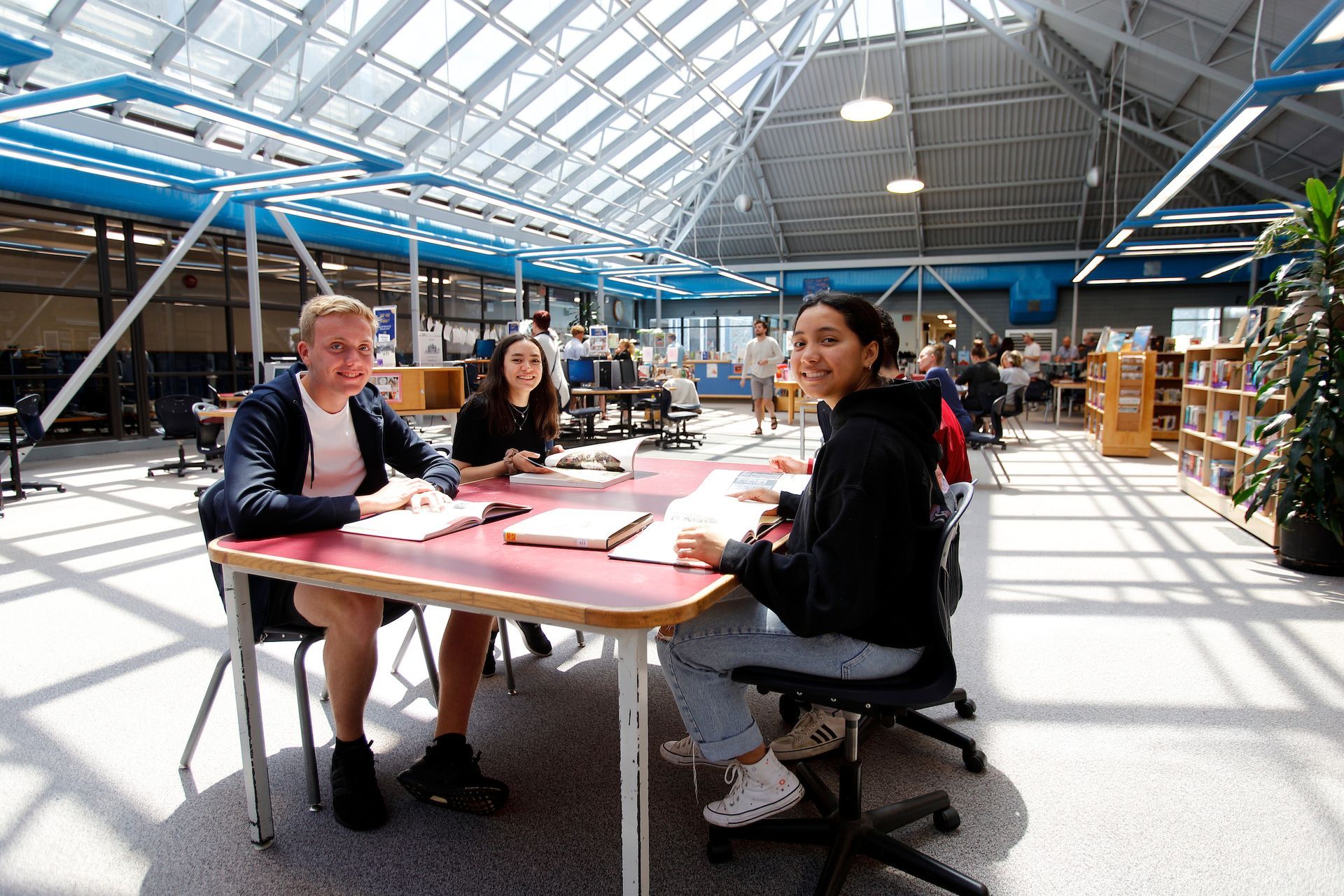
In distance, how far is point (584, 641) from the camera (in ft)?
10.1

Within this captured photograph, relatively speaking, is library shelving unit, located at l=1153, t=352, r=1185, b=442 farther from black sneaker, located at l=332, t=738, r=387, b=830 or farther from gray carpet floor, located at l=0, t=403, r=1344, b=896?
black sneaker, located at l=332, t=738, r=387, b=830

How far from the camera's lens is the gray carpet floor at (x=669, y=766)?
1695mm

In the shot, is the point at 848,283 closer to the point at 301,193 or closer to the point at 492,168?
the point at 492,168

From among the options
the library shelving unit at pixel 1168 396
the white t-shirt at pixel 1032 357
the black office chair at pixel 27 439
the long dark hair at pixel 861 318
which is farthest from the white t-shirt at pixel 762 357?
the long dark hair at pixel 861 318

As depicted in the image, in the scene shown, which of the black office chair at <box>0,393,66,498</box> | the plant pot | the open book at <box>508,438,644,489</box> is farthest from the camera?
the black office chair at <box>0,393,66,498</box>

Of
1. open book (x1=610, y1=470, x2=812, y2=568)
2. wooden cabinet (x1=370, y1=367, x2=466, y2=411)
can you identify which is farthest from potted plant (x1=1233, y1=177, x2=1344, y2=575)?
wooden cabinet (x1=370, y1=367, x2=466, y2=411)

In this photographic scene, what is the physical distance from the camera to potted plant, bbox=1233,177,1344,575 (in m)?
3.66

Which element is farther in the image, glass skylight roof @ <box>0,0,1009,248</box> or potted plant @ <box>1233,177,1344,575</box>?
glass skylight roof @ <box>0,0,1009,248</box>

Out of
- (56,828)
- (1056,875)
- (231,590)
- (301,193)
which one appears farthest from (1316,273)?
(301,193)

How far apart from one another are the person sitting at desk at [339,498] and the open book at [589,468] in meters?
0.31

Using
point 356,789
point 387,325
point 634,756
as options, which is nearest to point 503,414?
point 356,789

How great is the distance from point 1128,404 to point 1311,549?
501cm

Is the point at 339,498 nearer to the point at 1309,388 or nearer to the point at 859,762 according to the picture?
the point at 859,762

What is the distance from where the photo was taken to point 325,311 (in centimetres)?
199
